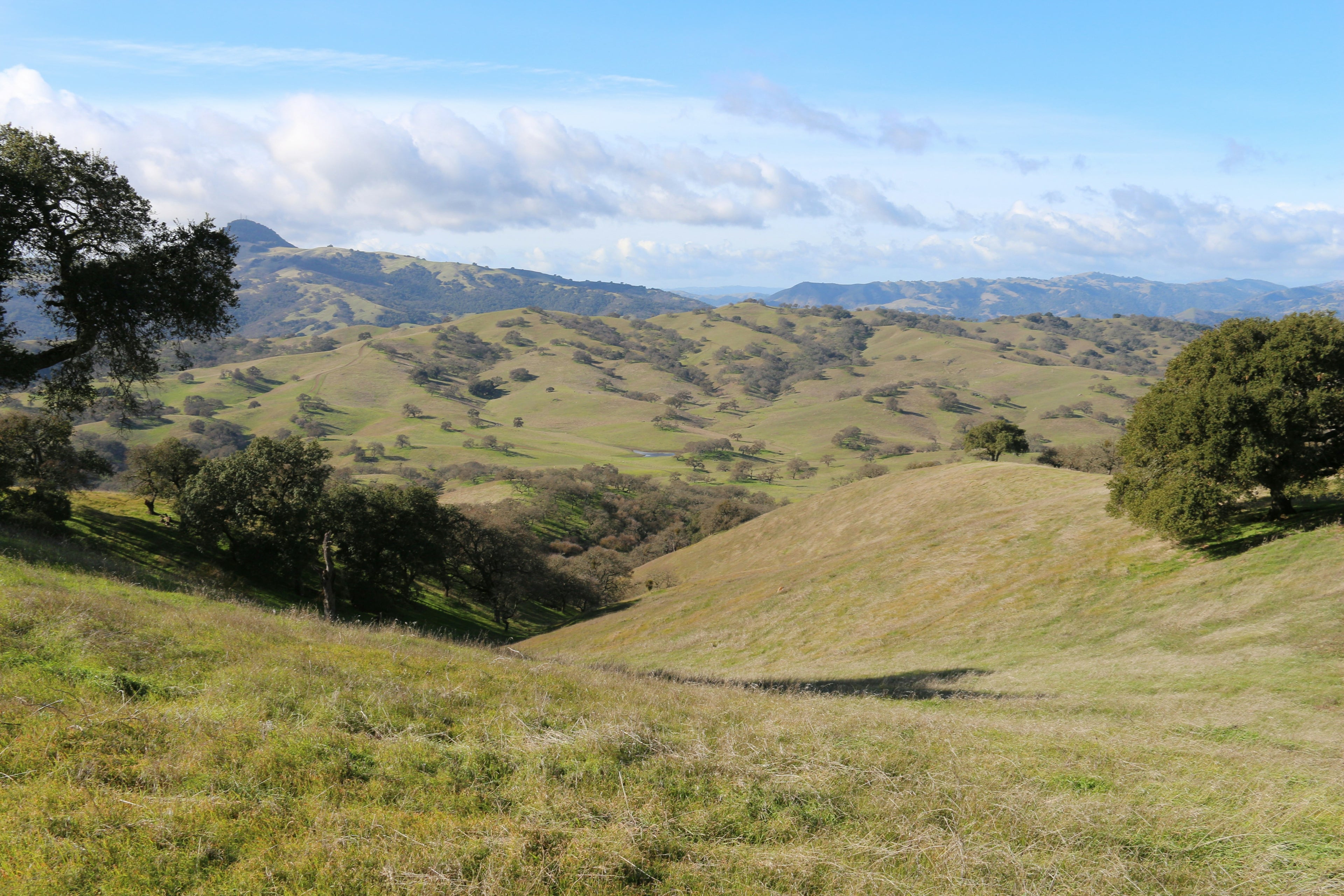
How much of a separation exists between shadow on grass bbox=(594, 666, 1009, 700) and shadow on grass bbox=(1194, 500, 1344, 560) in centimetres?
1325

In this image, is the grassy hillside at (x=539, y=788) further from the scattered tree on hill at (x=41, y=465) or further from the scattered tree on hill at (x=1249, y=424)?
the scattered tree on hill at (x=41, y=465)

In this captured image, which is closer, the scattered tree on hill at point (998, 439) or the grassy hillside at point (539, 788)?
the grassy hillside at point (539, 788)

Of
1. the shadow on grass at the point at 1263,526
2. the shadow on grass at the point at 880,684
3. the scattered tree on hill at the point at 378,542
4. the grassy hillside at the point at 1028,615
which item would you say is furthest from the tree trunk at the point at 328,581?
the shadow on grass at the point at 1263,526

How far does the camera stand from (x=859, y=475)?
160 meters

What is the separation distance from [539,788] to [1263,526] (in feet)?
115

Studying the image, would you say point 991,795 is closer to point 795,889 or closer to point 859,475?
point 795,889

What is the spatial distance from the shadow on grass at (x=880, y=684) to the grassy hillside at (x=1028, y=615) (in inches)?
17.0

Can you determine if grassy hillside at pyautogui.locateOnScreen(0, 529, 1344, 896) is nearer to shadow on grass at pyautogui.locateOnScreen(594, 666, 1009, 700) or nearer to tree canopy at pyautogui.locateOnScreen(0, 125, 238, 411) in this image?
shadow on grass at pyautogui.locateOnScreen(594, 666, 1009, 700)

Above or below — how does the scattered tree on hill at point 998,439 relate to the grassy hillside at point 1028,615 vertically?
above

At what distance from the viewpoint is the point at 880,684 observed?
24.3m

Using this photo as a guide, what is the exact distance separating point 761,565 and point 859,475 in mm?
103904

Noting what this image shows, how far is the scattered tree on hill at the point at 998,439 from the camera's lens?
3017 inches

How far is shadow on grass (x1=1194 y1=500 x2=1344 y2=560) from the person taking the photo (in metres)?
27.6

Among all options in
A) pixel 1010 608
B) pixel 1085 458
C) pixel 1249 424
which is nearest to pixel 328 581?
pixel 1010 608
